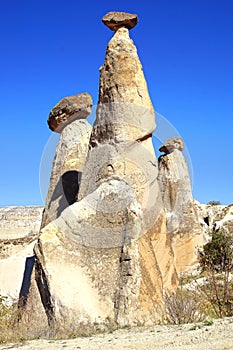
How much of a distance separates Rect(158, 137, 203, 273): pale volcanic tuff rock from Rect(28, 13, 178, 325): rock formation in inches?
231

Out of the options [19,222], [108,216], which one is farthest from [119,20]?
[19,222]

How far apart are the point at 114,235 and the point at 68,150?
16.3 feet

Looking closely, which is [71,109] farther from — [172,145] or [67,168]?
[172,145]

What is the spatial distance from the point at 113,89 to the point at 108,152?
1317 millimetres

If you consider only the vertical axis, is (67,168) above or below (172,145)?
below

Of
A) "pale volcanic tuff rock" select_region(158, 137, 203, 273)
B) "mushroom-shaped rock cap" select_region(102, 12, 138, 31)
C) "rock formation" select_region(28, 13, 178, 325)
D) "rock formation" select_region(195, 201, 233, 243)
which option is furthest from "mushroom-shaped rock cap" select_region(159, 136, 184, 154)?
"rock formation" select_region(28, 13, 178, 325)

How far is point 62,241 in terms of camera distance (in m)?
6.33

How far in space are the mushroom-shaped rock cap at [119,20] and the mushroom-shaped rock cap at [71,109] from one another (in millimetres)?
2507

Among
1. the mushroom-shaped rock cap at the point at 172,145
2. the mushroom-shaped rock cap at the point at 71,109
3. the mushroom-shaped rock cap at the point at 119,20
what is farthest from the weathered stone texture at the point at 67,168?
the mushroom-shaped rock cap at the point at 172,145

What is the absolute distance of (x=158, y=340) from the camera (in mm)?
4324

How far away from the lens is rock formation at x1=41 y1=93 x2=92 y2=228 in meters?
10.3

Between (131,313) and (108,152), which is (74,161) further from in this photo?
(131,313)

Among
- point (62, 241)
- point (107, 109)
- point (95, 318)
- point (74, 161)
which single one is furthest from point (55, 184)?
point (95, 318)

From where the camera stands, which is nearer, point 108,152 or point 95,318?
point 95,318
